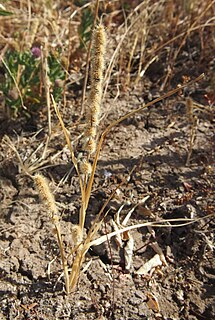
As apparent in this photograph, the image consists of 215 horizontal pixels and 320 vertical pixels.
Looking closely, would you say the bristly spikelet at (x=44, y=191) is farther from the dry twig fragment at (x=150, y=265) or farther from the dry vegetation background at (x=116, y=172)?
the dry twig fragment at (x=150, y=265)

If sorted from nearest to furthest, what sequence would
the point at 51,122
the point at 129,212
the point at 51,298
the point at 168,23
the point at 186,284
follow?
1. the point at 51,298
2. the point at 186,284
3. the point at 129,212
4. the point at 51,122
5. the point at 168,23

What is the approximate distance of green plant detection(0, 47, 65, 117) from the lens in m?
1.98

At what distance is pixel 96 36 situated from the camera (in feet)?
3.60

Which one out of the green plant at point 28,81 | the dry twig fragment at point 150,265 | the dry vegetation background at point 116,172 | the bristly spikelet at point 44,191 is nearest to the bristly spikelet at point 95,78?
the bristly spikelet at point 44,191

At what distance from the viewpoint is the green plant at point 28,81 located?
6.48 feet

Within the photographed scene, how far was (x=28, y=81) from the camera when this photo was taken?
2.03m

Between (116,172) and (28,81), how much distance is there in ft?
1.90

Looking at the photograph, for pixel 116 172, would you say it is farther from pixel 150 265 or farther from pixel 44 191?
pixel 44 191

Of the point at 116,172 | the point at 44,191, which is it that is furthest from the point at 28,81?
the point at 44,191

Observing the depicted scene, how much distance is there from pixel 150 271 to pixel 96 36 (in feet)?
2.84

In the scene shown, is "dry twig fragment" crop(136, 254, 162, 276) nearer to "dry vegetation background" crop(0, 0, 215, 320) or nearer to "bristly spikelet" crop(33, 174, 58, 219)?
"dry vegetation background" crop(0, 0, 215, 320)

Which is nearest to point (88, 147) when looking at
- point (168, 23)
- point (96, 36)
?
point (96, 36)

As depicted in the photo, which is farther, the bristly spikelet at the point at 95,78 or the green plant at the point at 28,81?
the green plant at the point at 28,81

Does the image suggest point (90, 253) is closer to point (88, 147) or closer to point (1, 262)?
point (1, 262)
